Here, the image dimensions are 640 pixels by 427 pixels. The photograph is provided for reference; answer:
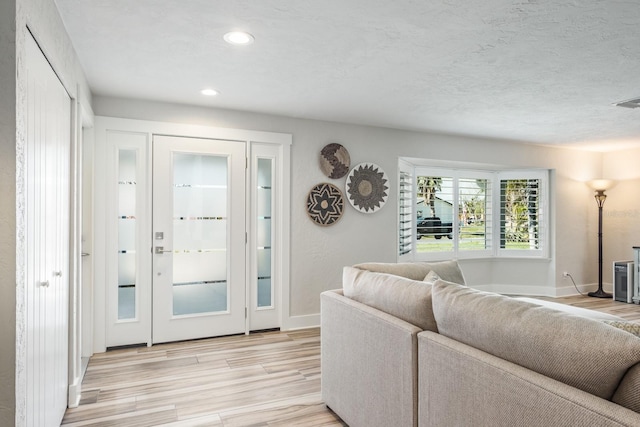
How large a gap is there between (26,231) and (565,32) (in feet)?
9.65

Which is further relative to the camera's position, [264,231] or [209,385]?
[264,231]

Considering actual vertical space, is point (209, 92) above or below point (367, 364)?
above

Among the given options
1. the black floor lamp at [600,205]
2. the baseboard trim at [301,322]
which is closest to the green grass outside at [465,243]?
the black floor lamp at [600,205]

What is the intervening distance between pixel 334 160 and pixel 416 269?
2.20m

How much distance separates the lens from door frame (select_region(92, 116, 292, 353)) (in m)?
3.81

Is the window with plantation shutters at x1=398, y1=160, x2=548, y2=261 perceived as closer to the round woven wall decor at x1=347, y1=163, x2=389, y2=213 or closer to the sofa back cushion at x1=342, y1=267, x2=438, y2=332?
the round woven wall decor at x1=347, y1=163, x2=389, y2=213

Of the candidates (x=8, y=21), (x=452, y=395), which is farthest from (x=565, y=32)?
(x=8, y=21)

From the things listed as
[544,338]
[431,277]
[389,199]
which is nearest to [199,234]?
[389,199]

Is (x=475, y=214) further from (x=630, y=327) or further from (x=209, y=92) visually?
(x=630, y=327)

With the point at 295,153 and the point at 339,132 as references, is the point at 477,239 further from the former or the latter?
the point at 295,153

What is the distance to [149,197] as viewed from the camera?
400 centimetres

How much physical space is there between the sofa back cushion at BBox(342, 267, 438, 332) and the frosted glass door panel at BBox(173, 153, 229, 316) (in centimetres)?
205

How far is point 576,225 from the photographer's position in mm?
6691

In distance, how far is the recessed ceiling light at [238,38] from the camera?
2.51 metres
